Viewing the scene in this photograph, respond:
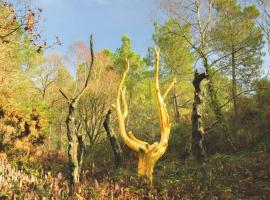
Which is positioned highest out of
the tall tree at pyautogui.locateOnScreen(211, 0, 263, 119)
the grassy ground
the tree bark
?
the tall tree at pyautogui.locateOnScreen(211, 0, 263, 119)

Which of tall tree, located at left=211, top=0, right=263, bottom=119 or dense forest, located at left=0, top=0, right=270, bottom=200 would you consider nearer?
dense forest, located at left=0, top=0, right=270, bottom=200

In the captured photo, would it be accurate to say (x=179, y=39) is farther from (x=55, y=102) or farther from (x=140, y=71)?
(x=55, y=102)

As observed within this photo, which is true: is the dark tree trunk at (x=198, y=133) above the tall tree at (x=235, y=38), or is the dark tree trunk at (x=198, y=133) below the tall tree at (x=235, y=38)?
below

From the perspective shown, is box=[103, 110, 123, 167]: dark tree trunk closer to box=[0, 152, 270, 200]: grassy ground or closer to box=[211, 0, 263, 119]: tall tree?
box=[0, 152, 270, 200]: grassy ground

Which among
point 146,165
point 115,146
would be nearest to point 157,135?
point 115,146

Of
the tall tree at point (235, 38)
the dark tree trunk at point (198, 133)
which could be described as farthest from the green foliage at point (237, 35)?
the dark tree trunk at point (198, 133)

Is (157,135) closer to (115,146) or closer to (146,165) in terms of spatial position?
(115,146)

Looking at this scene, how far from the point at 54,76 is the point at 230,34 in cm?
1917

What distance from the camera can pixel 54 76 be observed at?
107 ft

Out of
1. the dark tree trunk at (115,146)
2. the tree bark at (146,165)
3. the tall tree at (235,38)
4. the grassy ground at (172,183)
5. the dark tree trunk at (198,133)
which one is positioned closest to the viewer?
the grassy ground at (172,183)

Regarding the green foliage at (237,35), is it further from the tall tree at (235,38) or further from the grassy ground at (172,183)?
the grassy ground at (172,183)

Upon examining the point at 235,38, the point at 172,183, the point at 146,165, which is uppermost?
the point at 235,38

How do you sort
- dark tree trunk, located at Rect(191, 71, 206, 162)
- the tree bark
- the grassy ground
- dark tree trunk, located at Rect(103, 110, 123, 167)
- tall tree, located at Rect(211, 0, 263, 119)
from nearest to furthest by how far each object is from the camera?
1. the grassy ground
2. the tree bark
3. dark tree trunk, located at Rect(191, 71, 206, 162)
4. dark tree trunk, located at Rect(103, 110, 123, 167)
5. tall tree, located at Rect(211, 0, 263, 119)

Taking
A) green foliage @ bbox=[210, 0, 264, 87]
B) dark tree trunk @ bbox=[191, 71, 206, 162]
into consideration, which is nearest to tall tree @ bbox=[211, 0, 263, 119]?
green foliage @ bbox=[210, 0, 264, 87]
